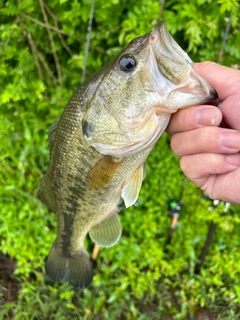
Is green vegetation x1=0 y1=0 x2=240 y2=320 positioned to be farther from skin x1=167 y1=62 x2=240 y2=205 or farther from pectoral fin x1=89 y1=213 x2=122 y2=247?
skin x1=167 y1=62 x2=240 y2=205

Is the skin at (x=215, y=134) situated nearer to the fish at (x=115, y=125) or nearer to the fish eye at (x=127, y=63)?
the fish at (x=115, y=125)

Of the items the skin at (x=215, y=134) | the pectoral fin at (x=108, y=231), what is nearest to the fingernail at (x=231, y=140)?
the skin at (x=215, y=134)

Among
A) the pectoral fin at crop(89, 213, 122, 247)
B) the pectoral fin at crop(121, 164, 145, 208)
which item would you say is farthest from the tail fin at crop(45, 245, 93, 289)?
the pectoral fin at crop(121, 164, 145, 208)

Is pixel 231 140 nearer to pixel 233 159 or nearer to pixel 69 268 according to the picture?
pixel 233 159

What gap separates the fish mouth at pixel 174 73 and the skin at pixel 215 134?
3.0 inches

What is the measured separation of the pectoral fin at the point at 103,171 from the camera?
4.55 ft

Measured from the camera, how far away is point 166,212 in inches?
110

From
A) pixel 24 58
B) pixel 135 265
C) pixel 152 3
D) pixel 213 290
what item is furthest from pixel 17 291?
pixel 152 3

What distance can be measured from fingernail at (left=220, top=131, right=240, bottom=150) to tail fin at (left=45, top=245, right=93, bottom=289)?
1.22 meters

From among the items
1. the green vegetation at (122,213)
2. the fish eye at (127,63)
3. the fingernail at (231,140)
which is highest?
the fish eye at (127,63)

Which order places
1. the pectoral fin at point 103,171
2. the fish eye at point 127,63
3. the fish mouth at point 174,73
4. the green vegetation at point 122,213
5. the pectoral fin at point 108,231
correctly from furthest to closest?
the green vegetation at point 122,213
the pectoral fin at point 108,231
the pectoral fin at point 103,171
the fish eye at point 127,63
the fish mouth at point 174,73

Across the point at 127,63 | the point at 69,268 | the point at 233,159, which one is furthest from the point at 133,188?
the point at 69,268

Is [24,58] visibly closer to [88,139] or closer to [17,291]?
[88,139]

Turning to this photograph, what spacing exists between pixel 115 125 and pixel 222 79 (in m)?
0.41
